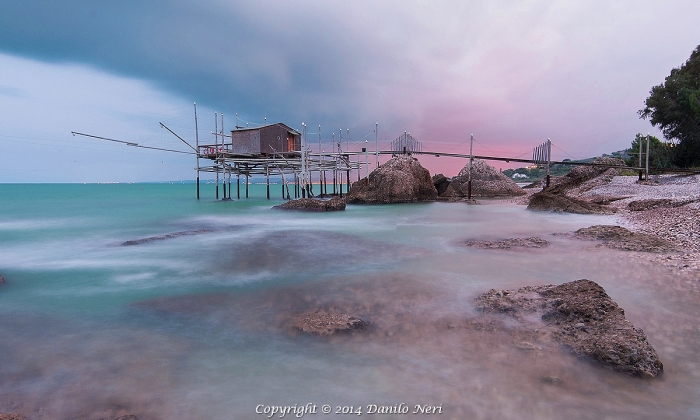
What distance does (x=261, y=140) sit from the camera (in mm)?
33281

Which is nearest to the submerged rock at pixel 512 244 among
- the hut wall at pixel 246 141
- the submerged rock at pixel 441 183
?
the hut wall at pixel 246 141

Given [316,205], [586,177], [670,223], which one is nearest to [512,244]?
[670,223]

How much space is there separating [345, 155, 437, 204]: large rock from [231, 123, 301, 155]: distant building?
7.80 meters

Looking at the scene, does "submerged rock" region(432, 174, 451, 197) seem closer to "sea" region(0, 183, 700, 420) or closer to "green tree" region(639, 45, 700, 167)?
"green tree" region(639, 45, 700, 167)

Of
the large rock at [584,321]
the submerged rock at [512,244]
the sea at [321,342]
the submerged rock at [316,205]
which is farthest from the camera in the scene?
the submerged rock at [316,205]

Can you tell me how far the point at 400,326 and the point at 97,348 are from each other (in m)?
3.95

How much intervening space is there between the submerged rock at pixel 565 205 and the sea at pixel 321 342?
946 cm

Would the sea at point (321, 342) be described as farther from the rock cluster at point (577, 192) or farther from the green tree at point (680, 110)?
the green tree at point (680, 110)

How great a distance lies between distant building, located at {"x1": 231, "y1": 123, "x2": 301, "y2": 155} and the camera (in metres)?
33.3

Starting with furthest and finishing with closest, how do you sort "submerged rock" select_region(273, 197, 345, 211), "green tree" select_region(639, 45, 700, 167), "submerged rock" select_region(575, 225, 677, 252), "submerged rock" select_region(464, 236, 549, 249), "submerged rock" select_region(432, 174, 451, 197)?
"submerged rock" select_region(432, 174, 451, 197) < "green tree" select_region(639, 45, 700, 167) < "submerged rock" select_region(273, 197, 345, 211) < "submerged rock" select_region(464, 236, 549, 249) < "submerged rock" select_region(575, 225, 677, 252)

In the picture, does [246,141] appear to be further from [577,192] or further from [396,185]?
[577,192]

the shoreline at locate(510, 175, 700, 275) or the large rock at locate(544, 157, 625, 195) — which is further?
the large rock at locate(544, 157, 625, 195)

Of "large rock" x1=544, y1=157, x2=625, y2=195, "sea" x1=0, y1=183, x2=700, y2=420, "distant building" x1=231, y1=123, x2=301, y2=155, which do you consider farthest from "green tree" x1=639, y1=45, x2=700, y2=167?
"distant building" x1=231, y1=123, x2=301, y2=155

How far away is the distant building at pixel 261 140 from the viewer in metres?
33.3
